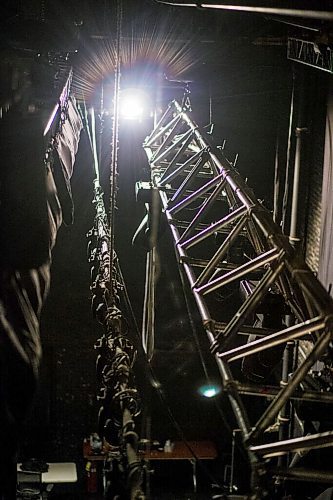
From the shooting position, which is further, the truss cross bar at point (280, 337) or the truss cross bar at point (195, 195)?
the truss cross bar at point (195, 195)

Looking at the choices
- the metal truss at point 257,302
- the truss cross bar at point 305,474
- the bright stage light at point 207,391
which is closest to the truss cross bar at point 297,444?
the metal truss at point 257,302

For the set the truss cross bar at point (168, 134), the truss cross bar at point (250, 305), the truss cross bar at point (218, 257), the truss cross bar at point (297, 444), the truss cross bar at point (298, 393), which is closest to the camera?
the truss cross bar at point (297, 444)

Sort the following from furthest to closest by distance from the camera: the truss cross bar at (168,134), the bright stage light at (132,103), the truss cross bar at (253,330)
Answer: the bright stage light at (132,103)
the truss cross bar at (168,134)
the truss cross bar at (253,330)

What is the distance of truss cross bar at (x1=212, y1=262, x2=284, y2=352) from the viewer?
402 cm

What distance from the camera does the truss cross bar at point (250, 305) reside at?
158 inches

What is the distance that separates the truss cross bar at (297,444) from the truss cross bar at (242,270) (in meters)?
1.13

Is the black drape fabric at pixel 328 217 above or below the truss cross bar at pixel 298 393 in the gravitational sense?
above

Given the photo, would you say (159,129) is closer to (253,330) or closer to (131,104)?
(131,104)

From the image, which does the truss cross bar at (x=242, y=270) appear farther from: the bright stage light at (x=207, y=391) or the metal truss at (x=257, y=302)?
the bright stage light at (x=207, y=391)

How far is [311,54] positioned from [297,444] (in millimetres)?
5124

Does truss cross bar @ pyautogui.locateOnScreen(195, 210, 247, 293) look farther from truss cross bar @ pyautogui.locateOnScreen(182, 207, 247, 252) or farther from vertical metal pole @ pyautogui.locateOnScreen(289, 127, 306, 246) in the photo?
vertical metal pole @ pyautogui.locateOnScreen(289, 127, 306, 246)

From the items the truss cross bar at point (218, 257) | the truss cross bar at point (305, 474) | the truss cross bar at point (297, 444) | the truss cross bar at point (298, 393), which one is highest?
the truss cross bar at point (218, 257)

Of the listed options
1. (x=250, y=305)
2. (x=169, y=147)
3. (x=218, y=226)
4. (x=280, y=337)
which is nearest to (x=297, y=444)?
(x=280, y=337)

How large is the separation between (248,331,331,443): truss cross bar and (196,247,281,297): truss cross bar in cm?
80
